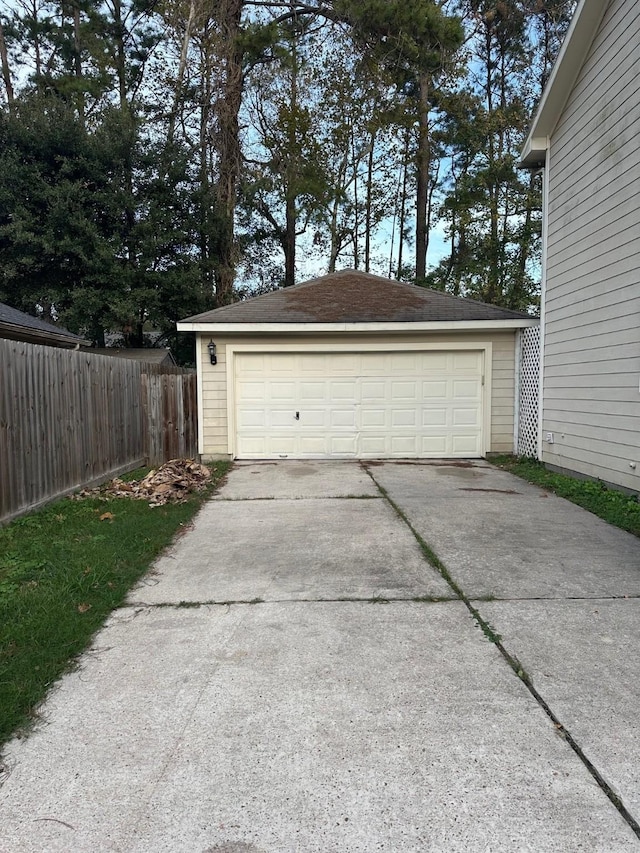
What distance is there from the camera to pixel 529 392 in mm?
8750

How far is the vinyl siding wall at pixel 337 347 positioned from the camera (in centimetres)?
912

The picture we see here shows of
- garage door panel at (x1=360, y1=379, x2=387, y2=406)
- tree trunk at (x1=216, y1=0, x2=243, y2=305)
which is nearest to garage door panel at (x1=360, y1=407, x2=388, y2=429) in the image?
garage door panel at (x1=360, y1=379, x2=387, y2=406)

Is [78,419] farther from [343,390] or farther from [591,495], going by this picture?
[591,495]

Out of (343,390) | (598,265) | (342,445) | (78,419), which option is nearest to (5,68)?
(343,390)

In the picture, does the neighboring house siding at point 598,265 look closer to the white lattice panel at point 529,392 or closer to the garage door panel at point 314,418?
the white lattice panel at point 529,392

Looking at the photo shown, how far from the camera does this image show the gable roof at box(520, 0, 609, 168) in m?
6.37

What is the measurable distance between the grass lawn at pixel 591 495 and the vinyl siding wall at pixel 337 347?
4.09ft

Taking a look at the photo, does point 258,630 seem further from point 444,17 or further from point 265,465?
point 444,17

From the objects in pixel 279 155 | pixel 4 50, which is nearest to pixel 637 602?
pixel 279 155

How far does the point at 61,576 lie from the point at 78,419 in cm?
321

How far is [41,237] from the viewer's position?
14.3 meters

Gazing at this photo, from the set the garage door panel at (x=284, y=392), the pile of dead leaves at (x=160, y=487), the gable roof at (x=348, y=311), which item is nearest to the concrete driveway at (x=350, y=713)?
the pile of dead leaves at (x=160, y=487)

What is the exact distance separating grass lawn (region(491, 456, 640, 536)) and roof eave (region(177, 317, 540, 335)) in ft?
7.84

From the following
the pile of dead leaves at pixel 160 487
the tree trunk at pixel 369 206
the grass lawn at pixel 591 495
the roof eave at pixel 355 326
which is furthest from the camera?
the tree trunk at pixel 369 206
